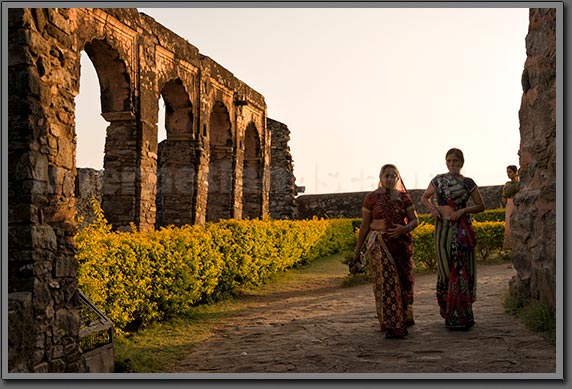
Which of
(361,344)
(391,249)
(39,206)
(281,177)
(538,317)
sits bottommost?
(361,344)

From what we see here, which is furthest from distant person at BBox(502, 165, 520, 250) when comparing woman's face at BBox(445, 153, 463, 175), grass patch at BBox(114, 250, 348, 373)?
grass patch at BBox(114, 250, 348, 373)

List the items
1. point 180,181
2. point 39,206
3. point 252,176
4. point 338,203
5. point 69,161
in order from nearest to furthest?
point 39,206, point 69,161, point 180,181, point 252,176, point 338,203

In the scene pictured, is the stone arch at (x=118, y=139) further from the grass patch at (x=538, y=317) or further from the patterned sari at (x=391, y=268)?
the grass patch at (x=538, y=317)

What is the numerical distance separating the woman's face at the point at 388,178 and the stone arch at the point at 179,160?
877 centimetres

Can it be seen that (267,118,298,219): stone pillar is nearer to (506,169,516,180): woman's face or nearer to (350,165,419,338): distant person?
(506,169,516,180): woman's face

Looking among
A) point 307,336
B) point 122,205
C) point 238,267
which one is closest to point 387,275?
point 307,336

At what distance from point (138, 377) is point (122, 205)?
312 inches

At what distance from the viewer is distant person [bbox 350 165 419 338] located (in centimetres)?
570

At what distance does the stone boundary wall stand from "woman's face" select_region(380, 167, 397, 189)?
18.9 m

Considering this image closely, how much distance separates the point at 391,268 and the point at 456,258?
2.16 ft

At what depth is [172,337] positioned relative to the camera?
6.72 metres

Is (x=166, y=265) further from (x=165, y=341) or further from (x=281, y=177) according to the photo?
(x=281, y=177)

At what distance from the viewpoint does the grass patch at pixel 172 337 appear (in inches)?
217

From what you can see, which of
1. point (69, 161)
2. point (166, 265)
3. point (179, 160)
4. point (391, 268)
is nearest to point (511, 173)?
point (391, 268)
